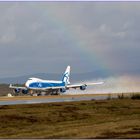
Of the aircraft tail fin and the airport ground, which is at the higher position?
the aircraft tail fin

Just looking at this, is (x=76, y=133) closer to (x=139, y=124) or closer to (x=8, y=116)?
(x=139, y=124)

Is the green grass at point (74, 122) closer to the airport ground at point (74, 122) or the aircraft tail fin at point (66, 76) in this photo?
the airport ground at point (74, 122)

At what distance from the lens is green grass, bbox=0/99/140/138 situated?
2464 cm

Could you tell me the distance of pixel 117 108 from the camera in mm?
39875

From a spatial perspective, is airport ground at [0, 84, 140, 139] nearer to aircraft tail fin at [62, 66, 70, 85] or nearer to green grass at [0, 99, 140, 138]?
green grass at [0, 99, 140, 138]

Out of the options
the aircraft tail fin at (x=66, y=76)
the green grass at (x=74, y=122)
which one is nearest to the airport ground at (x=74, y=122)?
the green grass at (x=74, y=122)

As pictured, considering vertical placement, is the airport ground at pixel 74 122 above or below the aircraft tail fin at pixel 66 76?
below

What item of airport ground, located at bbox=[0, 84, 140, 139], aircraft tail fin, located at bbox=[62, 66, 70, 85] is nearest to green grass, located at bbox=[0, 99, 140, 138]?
airport ground, located at bbox=[0, 84, 140, 139]

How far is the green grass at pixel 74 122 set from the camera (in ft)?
80.9

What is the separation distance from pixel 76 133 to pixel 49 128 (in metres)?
4.27

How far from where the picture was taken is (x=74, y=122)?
31984 millimetres

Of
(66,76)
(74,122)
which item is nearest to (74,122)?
(74,122)

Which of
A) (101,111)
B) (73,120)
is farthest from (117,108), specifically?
(73,120)

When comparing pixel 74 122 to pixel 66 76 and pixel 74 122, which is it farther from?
pixel 66 76
